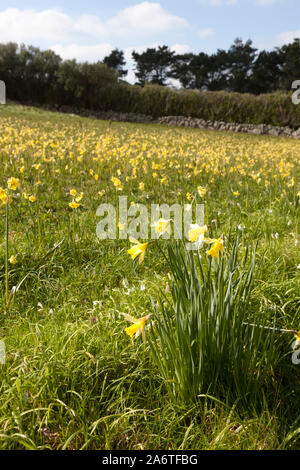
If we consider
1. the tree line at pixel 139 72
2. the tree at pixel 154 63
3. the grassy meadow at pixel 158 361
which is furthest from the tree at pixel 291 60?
the grassy meadow at pixel 158 361

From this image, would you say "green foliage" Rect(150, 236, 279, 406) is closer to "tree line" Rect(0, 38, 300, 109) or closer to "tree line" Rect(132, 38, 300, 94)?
"tree line" Rect(0, 38, 300, 109)

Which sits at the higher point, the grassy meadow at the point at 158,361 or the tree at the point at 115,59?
the tree at the point at 115,59

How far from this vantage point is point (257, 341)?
180 cm

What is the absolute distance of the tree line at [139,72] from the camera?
26.6 metres

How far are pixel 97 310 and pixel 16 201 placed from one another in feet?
8.01

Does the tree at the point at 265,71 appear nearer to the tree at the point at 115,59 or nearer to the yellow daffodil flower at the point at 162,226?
the tree at the point at 115,59

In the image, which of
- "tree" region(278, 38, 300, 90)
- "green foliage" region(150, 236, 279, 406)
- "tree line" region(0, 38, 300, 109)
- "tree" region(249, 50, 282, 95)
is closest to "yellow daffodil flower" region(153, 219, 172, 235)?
"green foliage" region(150, 236, 279, 406)

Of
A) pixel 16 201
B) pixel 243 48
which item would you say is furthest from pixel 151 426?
pixel 243 48

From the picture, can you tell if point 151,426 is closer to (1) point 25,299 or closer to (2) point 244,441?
(2) point 244,441

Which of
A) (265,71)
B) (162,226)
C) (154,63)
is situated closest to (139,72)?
(154,63)

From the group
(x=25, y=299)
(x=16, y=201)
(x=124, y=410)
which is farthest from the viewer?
(x=16, y=201)

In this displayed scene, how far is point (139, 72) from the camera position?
48812 millimetres

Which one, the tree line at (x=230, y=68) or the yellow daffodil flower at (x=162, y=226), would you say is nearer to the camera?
the yellow daffodil flower at (x=162, y=226)

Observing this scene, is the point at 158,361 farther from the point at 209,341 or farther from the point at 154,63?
the point at 154,63
